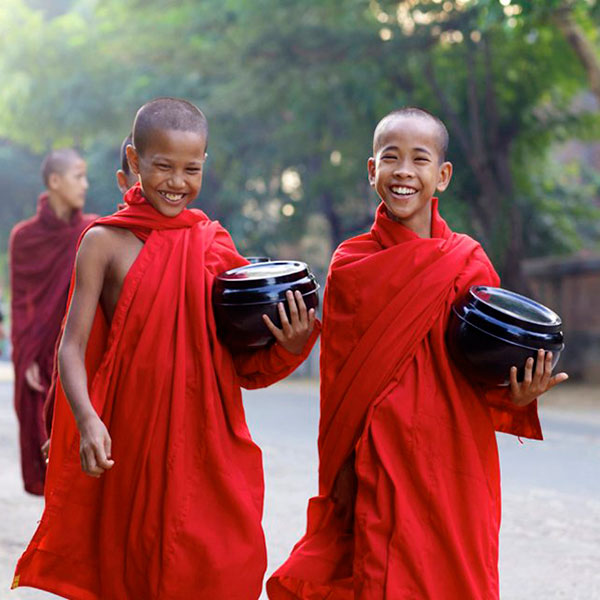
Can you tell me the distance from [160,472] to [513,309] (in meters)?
1.09

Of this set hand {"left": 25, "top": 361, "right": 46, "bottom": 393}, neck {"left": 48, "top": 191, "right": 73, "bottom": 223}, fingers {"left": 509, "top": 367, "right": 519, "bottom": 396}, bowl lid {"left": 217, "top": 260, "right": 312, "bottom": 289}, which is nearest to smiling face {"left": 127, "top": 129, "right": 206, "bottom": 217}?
bowl lid {"left": 217, "top": 260, "right": 312, "bottom": 289}

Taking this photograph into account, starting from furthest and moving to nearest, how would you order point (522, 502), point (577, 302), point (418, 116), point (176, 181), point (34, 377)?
point (577, 302) < point (522, 502) < point (34, 377) < point (418, 116) < point (176, 181)

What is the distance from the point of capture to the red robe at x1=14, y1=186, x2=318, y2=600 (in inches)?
118

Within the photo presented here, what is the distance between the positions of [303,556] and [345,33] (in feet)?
37.6

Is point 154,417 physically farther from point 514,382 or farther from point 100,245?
point 514,382

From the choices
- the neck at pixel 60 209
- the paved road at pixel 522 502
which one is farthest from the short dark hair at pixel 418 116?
the neck at pixel 60 209

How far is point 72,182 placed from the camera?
18.5ft

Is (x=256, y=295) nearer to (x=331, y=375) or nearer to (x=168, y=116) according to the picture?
(x=331, y=375)

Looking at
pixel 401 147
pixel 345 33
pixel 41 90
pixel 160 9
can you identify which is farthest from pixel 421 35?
pixel 401 147

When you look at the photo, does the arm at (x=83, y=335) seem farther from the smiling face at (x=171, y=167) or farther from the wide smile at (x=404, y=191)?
the wide smile at (x=404, y=191)

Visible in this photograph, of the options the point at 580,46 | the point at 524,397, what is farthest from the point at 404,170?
the point at 580,46

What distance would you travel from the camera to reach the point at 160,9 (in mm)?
17203

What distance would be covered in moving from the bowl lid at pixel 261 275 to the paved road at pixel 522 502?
2006 mm

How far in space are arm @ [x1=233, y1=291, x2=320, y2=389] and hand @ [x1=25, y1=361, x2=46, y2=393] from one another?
2.67m
